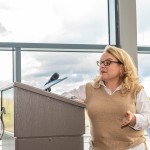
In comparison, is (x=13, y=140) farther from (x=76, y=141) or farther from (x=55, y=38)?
(x=55, y=38)

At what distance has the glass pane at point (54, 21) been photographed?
3508mm

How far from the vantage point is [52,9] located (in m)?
3.64

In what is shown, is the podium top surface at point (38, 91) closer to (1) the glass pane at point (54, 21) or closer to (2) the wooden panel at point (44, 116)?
(2) the wooden panel at point (44, 116)

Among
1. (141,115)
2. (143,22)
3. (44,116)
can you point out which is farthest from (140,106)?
(143,22)

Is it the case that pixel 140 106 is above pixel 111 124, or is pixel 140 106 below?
above

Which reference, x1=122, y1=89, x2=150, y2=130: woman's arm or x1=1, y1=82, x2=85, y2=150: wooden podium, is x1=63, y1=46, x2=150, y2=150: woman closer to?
x1=122, y1=89, x2=150, y2=130: woman's arm

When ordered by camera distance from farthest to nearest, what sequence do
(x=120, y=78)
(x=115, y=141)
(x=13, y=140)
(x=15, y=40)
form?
(x=15, y=40), (x=120, y=78), (x=115, y=141), (x=13, y=140)

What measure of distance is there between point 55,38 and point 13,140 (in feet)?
6.96

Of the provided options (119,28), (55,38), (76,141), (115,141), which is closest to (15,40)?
(55,38)

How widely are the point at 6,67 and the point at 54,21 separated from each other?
2.32 feet

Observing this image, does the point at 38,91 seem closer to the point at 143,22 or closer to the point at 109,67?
the point at 109,67

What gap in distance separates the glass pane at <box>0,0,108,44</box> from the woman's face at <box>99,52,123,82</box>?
58.8 inches

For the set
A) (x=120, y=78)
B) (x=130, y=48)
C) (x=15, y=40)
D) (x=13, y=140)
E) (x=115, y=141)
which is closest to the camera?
(x=13, y=140)

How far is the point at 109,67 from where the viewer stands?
2.17 m
